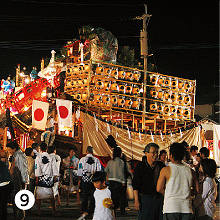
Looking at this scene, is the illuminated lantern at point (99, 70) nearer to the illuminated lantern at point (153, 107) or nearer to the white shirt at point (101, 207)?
the illuminated lantern at point (153, 107)

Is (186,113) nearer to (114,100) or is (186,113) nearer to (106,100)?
(114,100)

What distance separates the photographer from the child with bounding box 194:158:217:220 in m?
6.69

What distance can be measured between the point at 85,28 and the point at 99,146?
7017 millimetres

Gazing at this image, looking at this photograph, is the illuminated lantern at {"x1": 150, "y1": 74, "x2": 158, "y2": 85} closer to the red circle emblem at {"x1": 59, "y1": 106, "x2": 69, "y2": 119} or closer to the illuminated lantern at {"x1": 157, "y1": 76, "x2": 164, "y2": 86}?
the illuminated lantern at {"x1": 157, "y1": 76, "x2": 164, "y2": 86}

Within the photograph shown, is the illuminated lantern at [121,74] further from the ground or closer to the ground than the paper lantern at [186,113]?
further from the ground

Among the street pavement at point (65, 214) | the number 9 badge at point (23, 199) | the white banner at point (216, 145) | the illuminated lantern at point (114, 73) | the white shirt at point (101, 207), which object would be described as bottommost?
the street pavement at point (65, 214)

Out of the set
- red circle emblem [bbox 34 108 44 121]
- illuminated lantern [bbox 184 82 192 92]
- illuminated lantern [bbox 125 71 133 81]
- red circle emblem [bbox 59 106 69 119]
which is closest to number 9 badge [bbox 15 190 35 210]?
red circle emblem [bbox 34 108 44 121]

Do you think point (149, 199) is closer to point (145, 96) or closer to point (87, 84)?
point (87, 84)

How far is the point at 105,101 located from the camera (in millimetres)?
20391

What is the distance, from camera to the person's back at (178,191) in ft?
18.2

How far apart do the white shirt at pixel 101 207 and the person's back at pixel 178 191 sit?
30.7 inches

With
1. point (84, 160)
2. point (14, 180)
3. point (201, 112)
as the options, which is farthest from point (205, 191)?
point (201, 112)

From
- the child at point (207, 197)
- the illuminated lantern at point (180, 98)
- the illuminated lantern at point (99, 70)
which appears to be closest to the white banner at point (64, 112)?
the illuminated lantern at point (99, 70)

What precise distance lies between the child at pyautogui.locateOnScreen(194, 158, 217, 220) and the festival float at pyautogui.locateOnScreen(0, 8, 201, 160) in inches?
469
